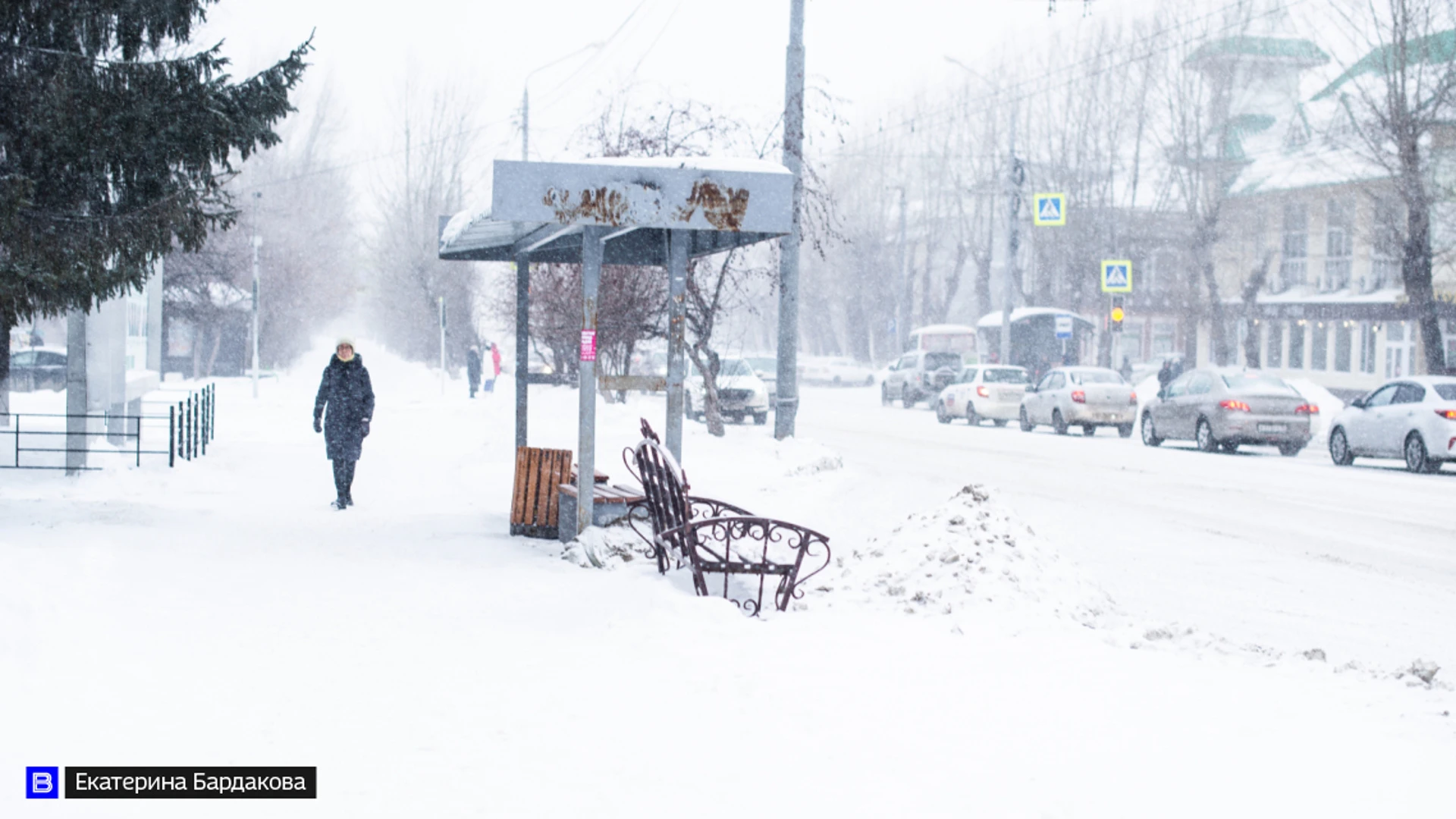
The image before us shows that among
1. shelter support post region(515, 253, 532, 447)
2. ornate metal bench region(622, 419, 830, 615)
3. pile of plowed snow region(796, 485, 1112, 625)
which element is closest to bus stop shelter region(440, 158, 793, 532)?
ornate metal bench region(622, 419, 830, 615)

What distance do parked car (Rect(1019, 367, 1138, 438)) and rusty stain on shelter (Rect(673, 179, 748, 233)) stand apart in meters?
21.1

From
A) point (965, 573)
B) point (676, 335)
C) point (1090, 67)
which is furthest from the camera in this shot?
point (1090, 67)

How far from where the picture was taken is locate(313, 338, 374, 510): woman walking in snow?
12.4 metres

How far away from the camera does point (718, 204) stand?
837cm

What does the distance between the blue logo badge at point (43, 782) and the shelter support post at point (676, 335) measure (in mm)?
5388

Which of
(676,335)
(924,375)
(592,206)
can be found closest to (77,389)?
(676,335)

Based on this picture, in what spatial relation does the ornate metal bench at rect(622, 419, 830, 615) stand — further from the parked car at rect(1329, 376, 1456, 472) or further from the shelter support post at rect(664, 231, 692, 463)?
the parked car at rect(1329, 376, 1456, 472)

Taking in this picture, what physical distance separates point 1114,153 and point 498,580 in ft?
157

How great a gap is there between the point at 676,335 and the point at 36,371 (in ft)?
99.5

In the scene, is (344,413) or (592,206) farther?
(344,413)

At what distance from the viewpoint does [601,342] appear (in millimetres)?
23844

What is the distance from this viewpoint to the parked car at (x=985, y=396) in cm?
3241

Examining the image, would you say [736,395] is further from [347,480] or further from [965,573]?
[965,573]

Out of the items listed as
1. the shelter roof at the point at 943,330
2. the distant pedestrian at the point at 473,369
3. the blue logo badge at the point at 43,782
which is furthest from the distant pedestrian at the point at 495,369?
the blue logo badge at the point at 43,782
